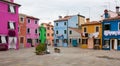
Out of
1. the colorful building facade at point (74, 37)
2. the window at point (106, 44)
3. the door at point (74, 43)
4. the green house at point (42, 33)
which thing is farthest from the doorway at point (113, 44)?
the green house at point (42, 33)

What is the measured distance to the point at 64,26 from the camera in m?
62.8

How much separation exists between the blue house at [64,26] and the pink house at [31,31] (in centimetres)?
739

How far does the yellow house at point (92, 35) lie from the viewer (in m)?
46.8

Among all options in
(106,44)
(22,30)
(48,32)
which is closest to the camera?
(106,44)

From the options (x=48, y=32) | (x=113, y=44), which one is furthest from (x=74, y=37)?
(x=48, y=32)

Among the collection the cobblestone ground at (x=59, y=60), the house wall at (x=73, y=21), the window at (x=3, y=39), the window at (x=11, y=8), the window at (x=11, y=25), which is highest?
the window at (x=11, y=8)

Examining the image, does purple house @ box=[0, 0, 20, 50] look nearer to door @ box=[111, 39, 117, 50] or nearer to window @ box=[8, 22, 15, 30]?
window @ box=[8, 22, 15, 30]

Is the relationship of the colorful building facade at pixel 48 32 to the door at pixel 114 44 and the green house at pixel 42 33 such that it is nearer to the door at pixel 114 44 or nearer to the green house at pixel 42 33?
the green house at pixel 42 33

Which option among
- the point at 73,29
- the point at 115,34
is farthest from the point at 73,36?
the point at 115,34

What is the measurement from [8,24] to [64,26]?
23207 millimetres

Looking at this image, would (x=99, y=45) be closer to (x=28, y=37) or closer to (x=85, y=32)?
(x=85, y=32)

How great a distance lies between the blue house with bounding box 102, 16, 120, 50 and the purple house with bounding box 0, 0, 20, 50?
701 inches

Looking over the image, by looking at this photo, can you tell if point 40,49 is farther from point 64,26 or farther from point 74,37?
point 64,26

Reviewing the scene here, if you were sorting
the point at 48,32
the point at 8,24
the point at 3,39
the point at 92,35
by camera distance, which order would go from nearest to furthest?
the point at 3,39 < the point at 8,24 < the point at 92,35 < the point at 48,32
